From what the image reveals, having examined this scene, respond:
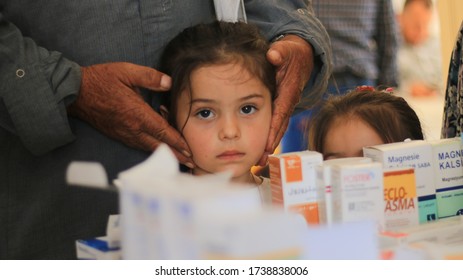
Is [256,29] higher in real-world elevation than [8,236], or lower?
higher

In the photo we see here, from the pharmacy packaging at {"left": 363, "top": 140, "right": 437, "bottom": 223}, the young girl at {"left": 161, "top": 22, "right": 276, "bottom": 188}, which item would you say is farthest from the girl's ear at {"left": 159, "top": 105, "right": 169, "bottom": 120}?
the pharmacy packaging at {"left": 363, "top": 140, "right": 437, "bottom": 223}

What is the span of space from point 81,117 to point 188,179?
682 millimetres

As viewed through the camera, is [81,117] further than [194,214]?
Yes

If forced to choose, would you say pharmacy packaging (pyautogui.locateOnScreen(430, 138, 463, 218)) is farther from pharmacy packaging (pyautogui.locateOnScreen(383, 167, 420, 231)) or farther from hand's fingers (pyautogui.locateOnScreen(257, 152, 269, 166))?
hand's fingers (pyautogui.locateOnScreen(257, 152, 269, 166))

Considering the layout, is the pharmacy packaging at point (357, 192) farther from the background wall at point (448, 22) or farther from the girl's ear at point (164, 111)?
the background wall at point (448, 22)

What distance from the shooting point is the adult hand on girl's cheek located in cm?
142

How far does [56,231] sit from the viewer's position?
4.51ft

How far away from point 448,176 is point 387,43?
233 centimetres

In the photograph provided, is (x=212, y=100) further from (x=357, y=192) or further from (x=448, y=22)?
(x=448, y=22)

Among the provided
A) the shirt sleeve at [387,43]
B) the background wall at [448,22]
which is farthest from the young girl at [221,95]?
the background wall at [448,22]

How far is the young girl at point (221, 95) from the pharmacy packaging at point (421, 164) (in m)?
0.38

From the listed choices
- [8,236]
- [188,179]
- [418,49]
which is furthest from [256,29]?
[418,49]

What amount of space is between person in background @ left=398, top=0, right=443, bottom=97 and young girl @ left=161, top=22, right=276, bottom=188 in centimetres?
334

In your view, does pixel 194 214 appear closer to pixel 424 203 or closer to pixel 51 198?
pixel 424 203
